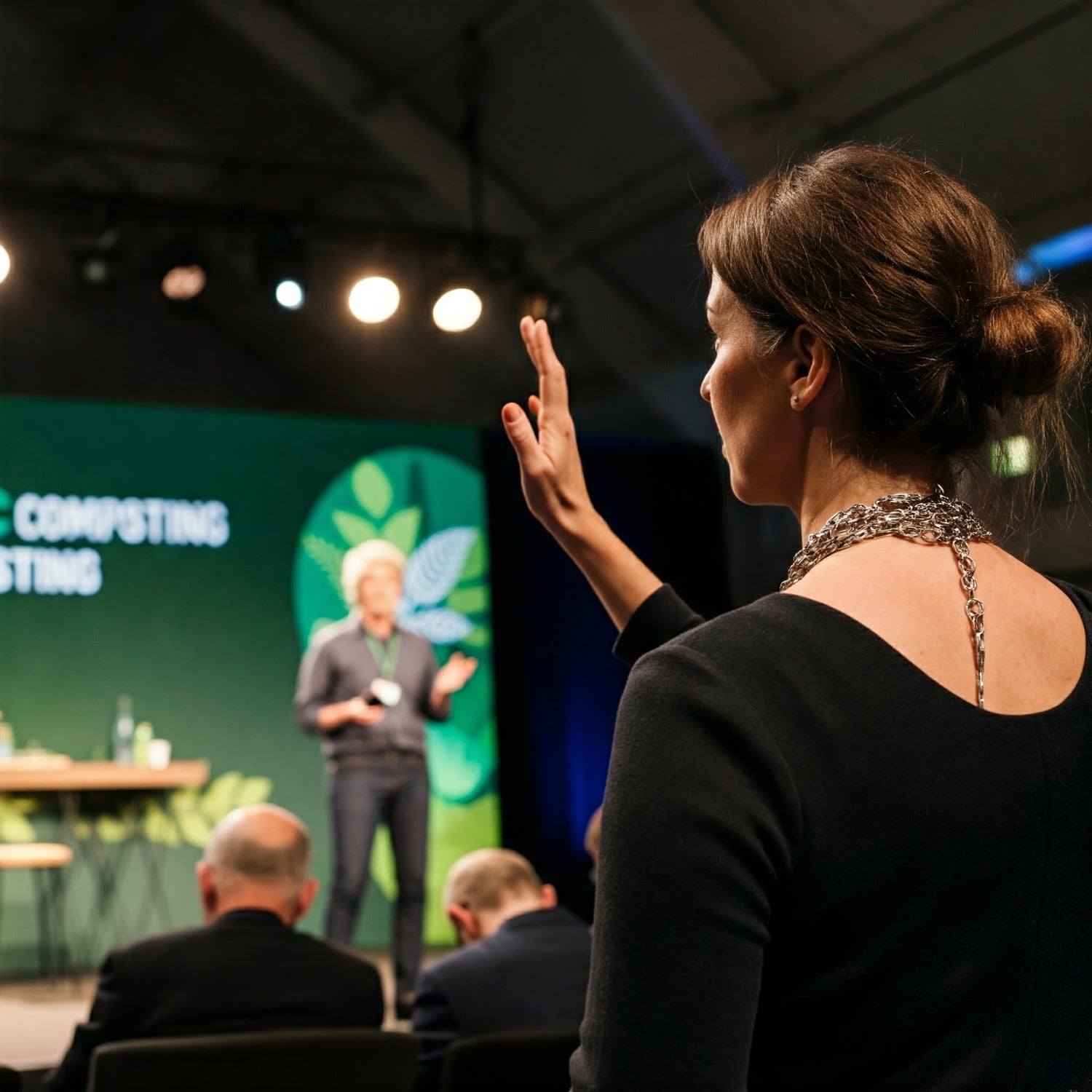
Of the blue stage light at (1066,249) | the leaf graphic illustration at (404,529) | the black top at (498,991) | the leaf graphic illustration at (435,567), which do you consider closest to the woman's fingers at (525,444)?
the black top at (498,991)

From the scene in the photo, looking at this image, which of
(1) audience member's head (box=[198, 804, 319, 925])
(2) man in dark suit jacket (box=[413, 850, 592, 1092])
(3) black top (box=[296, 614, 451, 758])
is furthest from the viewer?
(3) black top (box=[296, 614, 451, 758])

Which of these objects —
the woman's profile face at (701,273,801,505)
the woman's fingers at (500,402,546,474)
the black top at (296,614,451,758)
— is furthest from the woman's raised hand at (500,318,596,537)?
the black top at (296,614,451,758)

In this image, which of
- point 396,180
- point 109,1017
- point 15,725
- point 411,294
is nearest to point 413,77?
point 396,180

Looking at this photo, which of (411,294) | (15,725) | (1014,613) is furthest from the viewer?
(411,294)

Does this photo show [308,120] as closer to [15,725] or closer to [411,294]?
[411,294]

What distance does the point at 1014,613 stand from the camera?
750 millimetres

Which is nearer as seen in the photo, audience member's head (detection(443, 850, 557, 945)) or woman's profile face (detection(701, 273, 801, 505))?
woman's profile face (detection(701, 273, 801, 505))

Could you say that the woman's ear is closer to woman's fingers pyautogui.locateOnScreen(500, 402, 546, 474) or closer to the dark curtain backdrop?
woman's fingers pyautogui.locateOnScreen(500, 402, 546, 474)

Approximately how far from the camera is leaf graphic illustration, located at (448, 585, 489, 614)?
7.29 meters

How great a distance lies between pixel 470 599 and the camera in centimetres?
732

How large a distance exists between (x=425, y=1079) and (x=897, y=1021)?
6.65 feet

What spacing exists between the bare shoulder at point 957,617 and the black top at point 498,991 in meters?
1.94

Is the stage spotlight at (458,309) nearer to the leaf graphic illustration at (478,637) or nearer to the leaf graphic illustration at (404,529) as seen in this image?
the leaf graphic illustration at (404,529)

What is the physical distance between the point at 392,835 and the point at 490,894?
302 cm
